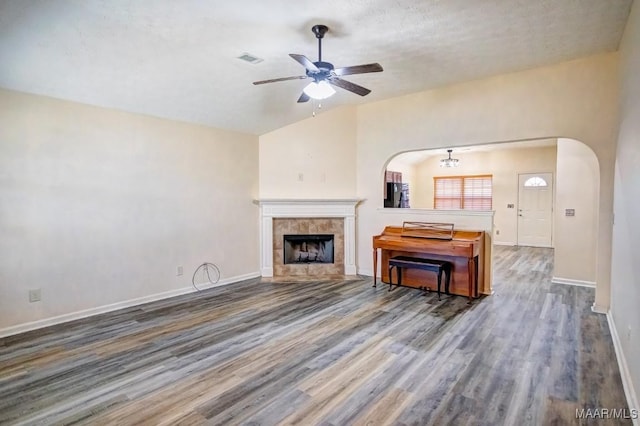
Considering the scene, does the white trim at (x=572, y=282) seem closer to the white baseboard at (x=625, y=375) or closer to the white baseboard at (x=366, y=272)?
the white baseboard at (x=625, y=375)

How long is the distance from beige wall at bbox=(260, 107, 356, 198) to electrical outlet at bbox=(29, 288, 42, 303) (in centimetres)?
322

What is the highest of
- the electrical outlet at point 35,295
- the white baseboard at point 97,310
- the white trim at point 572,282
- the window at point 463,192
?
the window at point 463,192

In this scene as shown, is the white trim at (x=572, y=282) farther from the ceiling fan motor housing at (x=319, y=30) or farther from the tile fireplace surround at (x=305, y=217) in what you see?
the ceiling fan motor housing at (x=319, y=30)

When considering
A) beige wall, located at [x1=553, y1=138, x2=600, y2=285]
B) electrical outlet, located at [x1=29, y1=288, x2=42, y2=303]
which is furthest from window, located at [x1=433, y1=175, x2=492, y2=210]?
electrical outlet, located at [x1=29, y1=288, x2=42, y2=303]

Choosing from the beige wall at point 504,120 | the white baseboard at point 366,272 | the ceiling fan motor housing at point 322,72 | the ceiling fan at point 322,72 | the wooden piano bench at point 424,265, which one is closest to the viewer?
the ceiling fan at point 322,72

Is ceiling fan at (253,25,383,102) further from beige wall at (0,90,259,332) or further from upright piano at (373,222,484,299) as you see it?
upright piano at (373,222,484,299)

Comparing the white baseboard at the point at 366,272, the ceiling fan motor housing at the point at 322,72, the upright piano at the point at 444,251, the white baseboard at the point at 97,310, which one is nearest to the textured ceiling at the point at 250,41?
the ceiling fan motor housing at the point at 322,72

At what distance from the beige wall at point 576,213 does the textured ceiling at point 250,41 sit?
201 centimetres

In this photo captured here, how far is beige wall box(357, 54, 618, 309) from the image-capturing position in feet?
12.5

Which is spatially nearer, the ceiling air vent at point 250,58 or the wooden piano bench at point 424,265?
the ceiling air vent at point 250,58

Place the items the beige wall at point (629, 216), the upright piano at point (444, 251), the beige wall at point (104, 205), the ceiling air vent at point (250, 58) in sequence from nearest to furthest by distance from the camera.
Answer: the beige wall at point (629, 216)
the ceiling air vent at point (250, 58)
the beige wall at point (104, 205)
the upright piano at point (444, 251)

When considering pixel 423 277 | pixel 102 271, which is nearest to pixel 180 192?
pixel 102 271

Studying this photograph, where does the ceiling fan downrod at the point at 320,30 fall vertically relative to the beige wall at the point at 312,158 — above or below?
above

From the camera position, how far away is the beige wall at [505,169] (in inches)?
352
